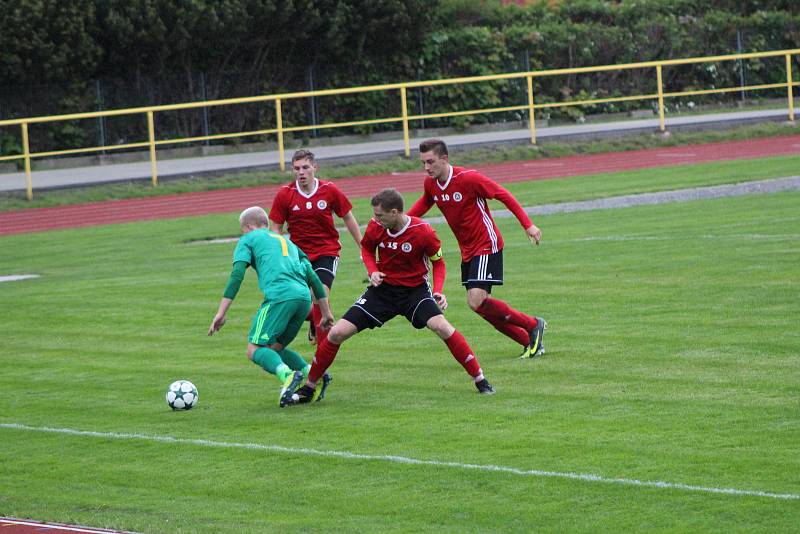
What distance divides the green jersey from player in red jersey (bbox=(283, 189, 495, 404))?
46cm

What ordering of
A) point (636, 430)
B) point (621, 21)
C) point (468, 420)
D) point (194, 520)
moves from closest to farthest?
point (194, 520), point (636, 430), point (468, 420), point (621, 21)

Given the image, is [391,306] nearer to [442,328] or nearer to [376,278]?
[376,278]

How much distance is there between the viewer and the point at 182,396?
1101 cm

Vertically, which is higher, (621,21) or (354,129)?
(621,21)

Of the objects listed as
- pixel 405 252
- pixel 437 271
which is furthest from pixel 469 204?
pixel 405 252

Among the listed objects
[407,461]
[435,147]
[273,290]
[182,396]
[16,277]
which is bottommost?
[407,461]

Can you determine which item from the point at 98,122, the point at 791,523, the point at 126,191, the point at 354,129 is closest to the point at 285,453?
the point at 791,523

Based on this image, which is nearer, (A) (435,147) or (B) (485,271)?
(A) (435,147)

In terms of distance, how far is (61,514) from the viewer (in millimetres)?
8227

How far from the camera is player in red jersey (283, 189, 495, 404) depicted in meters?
10.8

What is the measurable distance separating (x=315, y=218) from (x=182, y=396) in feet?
9.87

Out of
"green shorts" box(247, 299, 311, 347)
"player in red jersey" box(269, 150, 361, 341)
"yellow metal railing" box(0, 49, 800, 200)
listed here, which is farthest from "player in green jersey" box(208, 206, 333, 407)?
"yellow metal railing" box(0, 49, 800, 200)

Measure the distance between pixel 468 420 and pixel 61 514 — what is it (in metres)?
3.13

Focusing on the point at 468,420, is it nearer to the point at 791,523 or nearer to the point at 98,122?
the point at 791,523
